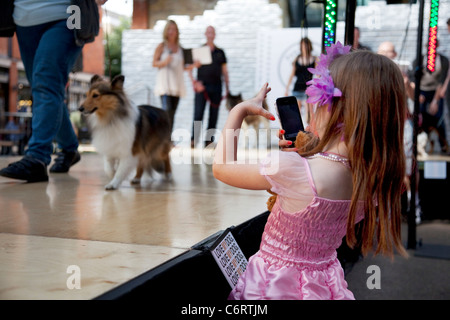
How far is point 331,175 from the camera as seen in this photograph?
3.71 feet

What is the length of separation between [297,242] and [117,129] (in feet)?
6.10

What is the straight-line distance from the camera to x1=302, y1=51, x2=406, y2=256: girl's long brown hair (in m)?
1.12

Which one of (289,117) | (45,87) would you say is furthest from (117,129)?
(289,117)

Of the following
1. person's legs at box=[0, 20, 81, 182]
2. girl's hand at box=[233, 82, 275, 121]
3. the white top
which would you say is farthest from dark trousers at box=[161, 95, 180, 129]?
girl's hand at box=[233, 82, 275, 121]

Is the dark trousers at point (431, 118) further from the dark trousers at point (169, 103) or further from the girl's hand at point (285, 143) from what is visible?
the girl's hand at point (285, 143)

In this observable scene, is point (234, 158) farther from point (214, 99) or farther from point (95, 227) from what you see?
point (214, 99)

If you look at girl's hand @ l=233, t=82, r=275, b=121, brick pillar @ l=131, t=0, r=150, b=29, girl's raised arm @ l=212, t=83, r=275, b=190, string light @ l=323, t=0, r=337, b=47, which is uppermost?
brick pillar @ l=131, t=0, r=150, b=29

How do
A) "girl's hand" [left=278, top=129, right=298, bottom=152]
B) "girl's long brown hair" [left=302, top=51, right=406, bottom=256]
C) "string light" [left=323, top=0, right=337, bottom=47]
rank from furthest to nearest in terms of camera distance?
"string light" [left=323, top=0, right=337, bottom=47] < "girl's hand" [left=278, top=129, right=298, bottom=152] < "girl's long brown hair" [left=302, top=51, right=406, bottom=256]

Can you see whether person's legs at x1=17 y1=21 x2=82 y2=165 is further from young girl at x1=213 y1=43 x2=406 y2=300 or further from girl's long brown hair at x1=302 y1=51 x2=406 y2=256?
girl's long brown hair at x1=302 y1=51 x2=406 y2=256

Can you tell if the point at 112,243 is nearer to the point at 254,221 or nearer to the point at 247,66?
the point at 254,221

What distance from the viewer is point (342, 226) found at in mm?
1205

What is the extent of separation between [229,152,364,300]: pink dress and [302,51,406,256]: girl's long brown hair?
0.06 meters

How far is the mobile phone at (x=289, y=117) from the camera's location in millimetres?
1390

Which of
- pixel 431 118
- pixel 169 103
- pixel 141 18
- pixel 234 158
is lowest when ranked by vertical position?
pixel 431 118
